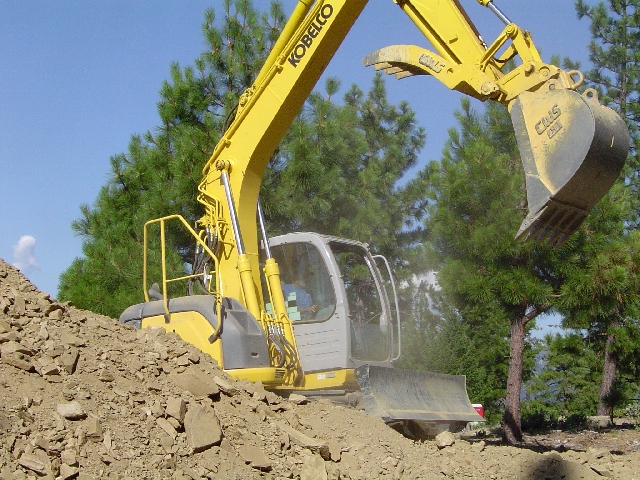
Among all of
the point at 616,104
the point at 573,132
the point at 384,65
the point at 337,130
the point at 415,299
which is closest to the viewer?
the point at 573,132

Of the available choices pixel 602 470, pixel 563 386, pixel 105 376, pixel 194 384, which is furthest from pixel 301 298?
pixel 563 386

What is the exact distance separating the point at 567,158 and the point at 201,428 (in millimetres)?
3120

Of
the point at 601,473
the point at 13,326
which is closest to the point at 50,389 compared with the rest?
the point at 13,326

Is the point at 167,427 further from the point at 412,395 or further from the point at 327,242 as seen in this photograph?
the point at 327,242

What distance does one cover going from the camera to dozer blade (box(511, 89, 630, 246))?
5176 millimetres

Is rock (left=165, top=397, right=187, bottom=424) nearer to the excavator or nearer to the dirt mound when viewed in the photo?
the dirt mound

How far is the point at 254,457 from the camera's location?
4914 mm

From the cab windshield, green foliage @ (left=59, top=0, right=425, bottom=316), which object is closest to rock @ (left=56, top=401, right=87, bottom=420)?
the cab windshield

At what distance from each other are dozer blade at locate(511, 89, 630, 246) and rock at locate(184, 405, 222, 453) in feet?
8.30

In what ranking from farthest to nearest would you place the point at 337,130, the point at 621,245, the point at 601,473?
the point at 337,130 < the point at 621,245 < the point at 601,473

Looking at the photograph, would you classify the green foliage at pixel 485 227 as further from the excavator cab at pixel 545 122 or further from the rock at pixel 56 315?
the rock at pixel 56 315

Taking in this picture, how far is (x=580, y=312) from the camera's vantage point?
10.8 metres

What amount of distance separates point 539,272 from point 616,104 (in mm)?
9436

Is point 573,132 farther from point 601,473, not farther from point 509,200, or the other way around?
point 509,200
